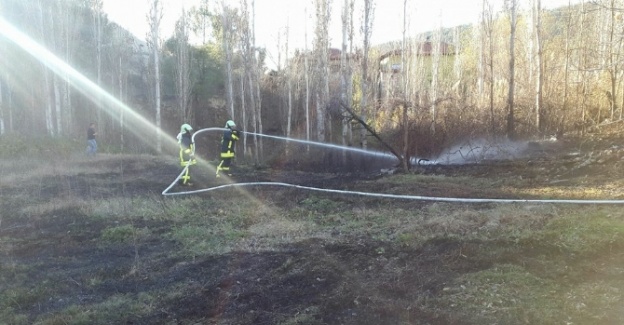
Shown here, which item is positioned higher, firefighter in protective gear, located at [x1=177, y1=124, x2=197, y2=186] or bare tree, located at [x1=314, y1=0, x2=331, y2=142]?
bare tree, located at [x1=314, y1=0, x2=331, y2=142]

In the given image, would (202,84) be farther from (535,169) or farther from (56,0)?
(535,169)

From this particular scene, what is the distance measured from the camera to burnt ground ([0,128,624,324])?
440cm

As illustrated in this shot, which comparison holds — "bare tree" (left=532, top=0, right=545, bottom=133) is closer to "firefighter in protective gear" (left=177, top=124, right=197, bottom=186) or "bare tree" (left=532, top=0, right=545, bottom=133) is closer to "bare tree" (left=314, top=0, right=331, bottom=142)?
"bare tree" (left=314, top=0, right=331, bottom=142)

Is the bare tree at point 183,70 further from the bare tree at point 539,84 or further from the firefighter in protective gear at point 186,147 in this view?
the bare tree at point 539,84

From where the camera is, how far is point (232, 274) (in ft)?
18.7

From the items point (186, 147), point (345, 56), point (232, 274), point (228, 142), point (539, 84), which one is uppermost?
point (345, 56)

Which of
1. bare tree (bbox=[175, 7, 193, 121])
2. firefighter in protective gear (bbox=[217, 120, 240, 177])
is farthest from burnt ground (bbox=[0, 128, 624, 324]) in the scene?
bare tree (bbox=[175, 7, 193, 121])

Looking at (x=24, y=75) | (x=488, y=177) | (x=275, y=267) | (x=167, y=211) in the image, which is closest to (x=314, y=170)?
(x=488, y=177)

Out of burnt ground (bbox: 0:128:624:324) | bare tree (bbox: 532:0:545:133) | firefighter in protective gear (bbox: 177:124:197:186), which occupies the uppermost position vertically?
bare tree (bbox: 532:0:545:133)

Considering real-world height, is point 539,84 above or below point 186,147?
above

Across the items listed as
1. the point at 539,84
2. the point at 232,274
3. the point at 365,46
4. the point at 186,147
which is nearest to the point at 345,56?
the point at 365,46

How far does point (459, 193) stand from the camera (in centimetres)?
910

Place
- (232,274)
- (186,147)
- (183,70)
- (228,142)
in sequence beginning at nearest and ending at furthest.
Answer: (232,274)
(186,147)
(228,142)
(183,70)

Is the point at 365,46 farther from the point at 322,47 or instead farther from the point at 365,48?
the point at 322,47
